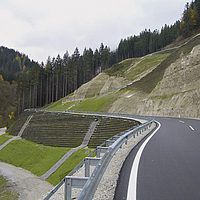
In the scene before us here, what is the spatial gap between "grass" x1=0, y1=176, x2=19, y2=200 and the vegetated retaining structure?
1114 centimetres

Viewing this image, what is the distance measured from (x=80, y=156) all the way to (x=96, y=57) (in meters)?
81.7

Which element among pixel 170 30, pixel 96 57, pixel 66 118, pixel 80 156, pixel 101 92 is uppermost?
pixel 170 30

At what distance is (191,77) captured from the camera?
29.2 m

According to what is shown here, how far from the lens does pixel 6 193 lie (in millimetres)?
16688

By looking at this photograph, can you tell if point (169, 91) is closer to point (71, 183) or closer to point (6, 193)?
point (6, 193)

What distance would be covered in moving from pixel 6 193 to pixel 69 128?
56.2 ft

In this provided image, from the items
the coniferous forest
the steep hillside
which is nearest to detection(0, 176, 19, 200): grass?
the steep hillside

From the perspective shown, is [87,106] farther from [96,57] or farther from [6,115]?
[6,115]

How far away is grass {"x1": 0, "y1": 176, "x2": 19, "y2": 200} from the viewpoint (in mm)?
15578

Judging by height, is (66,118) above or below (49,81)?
below

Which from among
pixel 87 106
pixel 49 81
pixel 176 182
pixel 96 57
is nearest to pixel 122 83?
pixel 87 106

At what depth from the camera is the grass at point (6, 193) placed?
1558cm

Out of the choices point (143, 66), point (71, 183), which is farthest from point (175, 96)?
point (143, 66)

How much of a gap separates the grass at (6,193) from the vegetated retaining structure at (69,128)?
11.1 metres
